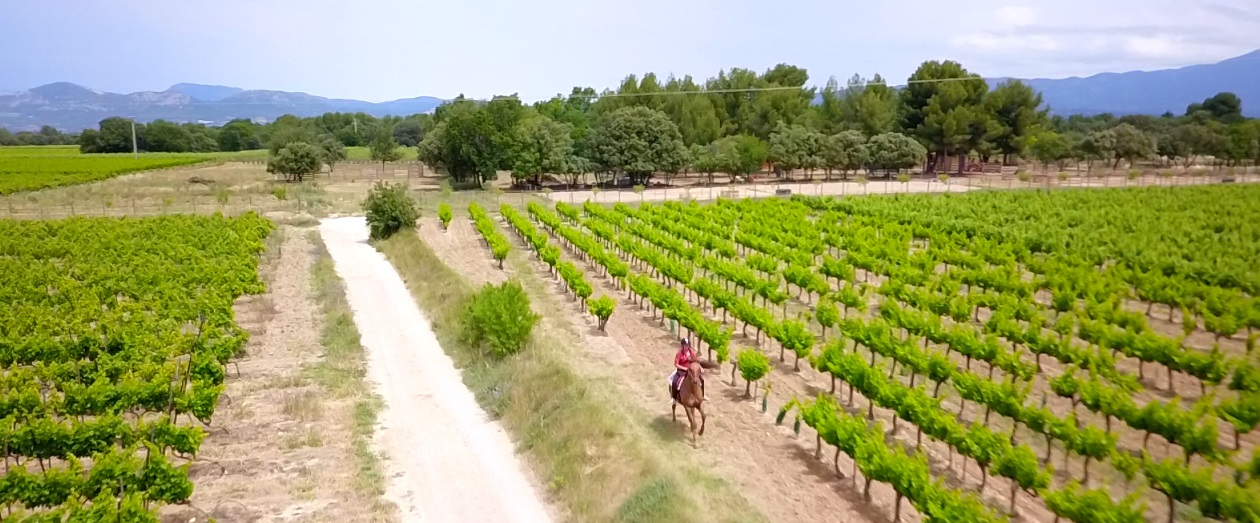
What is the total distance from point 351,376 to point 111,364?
4.38 m

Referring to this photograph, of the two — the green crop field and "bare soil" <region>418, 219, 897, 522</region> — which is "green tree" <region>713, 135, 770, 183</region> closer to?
"bare soil" <region>418, 219, 897, 522</region>

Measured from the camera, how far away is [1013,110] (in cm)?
7575

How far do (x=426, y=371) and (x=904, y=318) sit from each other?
1086 cm

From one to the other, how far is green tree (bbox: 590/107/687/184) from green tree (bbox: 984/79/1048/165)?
1285 inches

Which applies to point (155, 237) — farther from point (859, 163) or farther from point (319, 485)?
point (859, 163)

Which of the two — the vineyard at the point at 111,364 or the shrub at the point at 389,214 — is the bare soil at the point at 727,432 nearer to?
the vineyard at the point at 111,364

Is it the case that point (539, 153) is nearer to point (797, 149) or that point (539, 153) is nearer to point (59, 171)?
point (797, 149)

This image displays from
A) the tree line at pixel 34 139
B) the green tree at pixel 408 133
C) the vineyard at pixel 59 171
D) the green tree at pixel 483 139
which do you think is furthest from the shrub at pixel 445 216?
the tree line at pixel 34 139

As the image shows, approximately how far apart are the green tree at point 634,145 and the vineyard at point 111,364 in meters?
32.0

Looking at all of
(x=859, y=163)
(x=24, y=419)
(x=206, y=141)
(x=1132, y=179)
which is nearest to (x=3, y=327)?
(x=24, y=419)

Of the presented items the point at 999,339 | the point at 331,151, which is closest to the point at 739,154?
the point at 331,151

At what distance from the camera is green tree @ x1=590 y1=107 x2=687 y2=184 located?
196ft

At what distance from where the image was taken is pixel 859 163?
229 feet

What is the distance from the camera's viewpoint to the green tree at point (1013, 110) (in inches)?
2936
